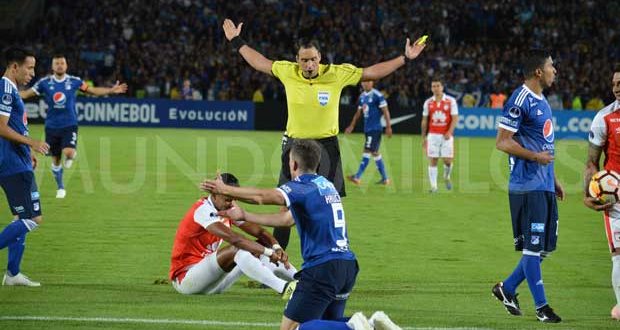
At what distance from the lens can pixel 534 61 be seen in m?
9.80

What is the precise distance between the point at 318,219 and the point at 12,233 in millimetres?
4491

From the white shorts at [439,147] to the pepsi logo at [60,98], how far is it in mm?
7591

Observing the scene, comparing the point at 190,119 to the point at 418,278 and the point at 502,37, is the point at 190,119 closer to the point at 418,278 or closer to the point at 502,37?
the point at 502,37

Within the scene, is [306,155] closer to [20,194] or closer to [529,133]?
[529,133]

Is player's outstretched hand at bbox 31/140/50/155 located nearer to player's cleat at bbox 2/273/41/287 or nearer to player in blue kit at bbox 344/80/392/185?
player's cleat at bbox 2/273/41/287

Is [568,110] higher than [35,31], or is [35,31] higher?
[35,31]

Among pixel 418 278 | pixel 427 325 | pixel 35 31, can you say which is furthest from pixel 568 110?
pixel 427 325

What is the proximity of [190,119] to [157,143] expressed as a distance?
917cm

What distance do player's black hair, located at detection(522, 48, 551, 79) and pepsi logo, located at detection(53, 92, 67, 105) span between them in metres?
A: 12.4

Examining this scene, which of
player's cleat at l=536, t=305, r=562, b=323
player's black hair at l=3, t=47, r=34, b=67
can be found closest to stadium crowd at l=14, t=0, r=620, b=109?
player's black hair at l=3, t=47, r=34, b=67

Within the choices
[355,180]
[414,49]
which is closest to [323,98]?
[414,49]

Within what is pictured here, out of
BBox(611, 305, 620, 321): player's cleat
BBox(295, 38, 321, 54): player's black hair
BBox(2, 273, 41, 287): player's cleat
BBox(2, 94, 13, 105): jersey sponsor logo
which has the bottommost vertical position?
BBox(611, 305, 620, 321): player's cleat

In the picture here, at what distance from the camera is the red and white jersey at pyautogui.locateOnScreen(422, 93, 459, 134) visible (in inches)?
885

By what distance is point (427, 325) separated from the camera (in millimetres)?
9133
